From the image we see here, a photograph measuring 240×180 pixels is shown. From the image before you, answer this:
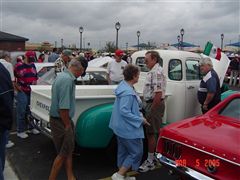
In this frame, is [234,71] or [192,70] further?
[234,71]

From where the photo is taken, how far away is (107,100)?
487 cm

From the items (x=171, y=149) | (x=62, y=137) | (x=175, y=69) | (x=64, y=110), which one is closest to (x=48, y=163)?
(x=62, y=137)

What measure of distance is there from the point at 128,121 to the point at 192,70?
7.81ft

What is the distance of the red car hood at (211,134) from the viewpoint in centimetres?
298

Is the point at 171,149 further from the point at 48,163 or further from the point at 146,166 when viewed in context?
the point at 48,163

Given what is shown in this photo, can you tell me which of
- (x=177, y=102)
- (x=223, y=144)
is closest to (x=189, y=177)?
(x=223, y=144)

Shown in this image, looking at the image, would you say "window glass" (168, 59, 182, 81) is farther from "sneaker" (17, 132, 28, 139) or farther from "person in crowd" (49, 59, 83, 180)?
"sneaker" (17, 132, 28, 139)

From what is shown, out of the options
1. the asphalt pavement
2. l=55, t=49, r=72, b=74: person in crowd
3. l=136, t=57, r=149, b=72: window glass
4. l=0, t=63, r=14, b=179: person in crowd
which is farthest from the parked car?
l=0, t=63, r=14, b=179: person in crowd

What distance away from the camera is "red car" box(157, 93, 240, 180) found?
2.97m

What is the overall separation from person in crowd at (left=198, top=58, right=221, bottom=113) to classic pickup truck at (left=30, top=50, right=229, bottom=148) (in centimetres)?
25

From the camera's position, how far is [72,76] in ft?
13.1

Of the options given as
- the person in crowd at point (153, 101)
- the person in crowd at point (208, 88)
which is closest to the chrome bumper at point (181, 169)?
the person in crowd at point (153, 101)

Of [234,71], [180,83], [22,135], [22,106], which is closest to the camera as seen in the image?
[180,83]

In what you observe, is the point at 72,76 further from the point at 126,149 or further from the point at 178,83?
the point at 178,83
